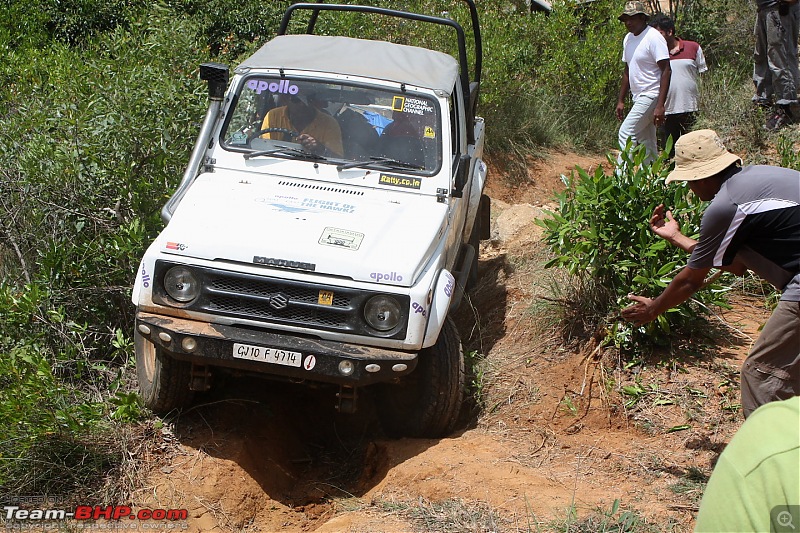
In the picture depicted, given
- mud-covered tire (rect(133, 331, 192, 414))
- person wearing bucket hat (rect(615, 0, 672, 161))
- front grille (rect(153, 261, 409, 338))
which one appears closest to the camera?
front grille (rect(153, 261, 409, 338))

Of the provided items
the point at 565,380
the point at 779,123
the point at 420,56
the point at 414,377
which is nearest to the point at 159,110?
the point at 420,56

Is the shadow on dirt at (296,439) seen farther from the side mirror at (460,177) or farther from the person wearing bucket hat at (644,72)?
the person wearing bucket hat at (644,72)

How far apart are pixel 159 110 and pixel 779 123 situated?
636 centimetres

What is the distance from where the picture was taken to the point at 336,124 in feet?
17.1

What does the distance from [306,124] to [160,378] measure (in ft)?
5.78

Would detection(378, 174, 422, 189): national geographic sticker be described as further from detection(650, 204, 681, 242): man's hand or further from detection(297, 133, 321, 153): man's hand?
detection(650, 204, 681, 242): man's hand

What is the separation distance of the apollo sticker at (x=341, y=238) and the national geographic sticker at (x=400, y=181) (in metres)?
0.67

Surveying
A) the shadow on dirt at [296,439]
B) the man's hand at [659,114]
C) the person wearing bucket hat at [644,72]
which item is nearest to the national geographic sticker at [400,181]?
the shadow on dirt at [296,439]

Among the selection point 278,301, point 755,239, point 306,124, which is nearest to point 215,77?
point 306,124

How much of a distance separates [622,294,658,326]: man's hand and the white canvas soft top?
6.38 feet

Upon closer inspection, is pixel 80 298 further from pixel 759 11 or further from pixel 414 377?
pixel 759 11

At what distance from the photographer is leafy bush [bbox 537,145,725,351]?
195 inches

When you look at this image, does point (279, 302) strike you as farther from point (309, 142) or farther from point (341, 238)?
point (309, 142)

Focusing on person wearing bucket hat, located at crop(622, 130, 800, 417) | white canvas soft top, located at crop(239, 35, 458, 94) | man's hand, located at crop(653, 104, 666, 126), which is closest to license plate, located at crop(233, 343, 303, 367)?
person wearing bucket hat, located at crop(622, 130, 800, 417)
